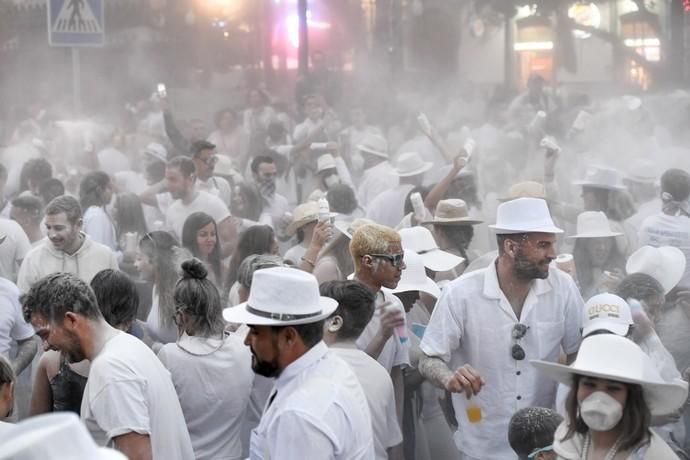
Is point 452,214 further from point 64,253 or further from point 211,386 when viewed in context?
point 211,386

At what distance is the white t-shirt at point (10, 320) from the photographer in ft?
17.1

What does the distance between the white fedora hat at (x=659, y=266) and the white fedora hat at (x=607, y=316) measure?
1191mm

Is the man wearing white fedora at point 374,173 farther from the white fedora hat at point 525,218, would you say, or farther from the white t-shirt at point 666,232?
the white fedora hat at point 525,218

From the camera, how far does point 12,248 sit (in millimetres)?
6809

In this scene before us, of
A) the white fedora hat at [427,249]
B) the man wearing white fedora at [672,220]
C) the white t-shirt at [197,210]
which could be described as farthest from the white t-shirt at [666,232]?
the white t-shirt at [197,210]

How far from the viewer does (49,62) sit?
20.5 meters

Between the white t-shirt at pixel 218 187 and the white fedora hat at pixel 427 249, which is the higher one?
the white t-shirt at pixel 218 187

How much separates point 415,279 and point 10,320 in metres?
1.85

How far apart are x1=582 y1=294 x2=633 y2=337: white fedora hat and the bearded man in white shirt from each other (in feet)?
2.68

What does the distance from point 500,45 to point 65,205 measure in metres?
16.1

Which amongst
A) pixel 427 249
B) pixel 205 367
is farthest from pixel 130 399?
pixel 427 249

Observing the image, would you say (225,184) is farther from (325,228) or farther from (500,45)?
(500,45)

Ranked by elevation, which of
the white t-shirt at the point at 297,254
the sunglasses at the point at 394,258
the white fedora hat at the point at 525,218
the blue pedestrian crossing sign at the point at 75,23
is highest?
the blue pedestrian crossing sign at the point at 75,23

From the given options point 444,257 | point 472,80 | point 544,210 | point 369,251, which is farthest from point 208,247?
point 472,80
